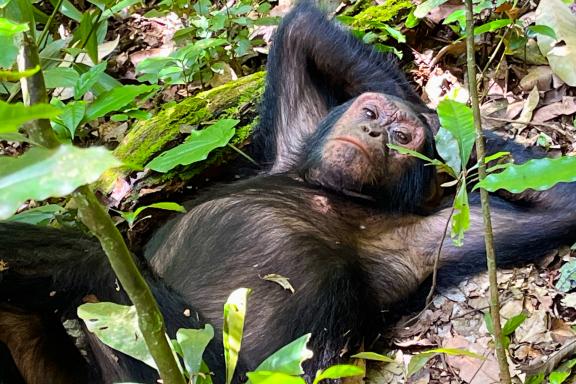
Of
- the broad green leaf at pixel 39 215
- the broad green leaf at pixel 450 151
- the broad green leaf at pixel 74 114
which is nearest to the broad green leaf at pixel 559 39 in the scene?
the broad green leaf at pixel 450 151

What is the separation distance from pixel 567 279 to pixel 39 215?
2.78 m

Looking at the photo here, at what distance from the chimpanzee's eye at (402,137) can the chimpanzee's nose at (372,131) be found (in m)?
0.12

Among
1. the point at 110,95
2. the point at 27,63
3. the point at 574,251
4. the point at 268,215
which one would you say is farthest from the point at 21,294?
the point at 574,251

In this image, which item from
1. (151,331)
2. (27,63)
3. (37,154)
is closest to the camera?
(37,154)

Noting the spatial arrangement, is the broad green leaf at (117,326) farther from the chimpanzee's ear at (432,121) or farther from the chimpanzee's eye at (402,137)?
the chimpanzee's ear at (432,121)

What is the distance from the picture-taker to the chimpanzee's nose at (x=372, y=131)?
4262 millimetres

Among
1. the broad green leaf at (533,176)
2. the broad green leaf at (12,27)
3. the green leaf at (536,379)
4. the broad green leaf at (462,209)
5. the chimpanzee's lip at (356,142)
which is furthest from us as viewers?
the chimpanzee's lip at (356,142)

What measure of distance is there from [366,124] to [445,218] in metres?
0.71

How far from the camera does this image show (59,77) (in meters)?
4.04

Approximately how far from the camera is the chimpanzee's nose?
426 cm

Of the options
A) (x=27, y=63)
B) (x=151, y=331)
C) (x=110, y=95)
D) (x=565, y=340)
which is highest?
(x=27, y=63)

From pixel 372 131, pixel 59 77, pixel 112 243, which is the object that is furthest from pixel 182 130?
pixel 112 243

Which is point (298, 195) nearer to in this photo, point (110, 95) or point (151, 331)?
point (110, 95)

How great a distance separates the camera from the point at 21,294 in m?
3.16
